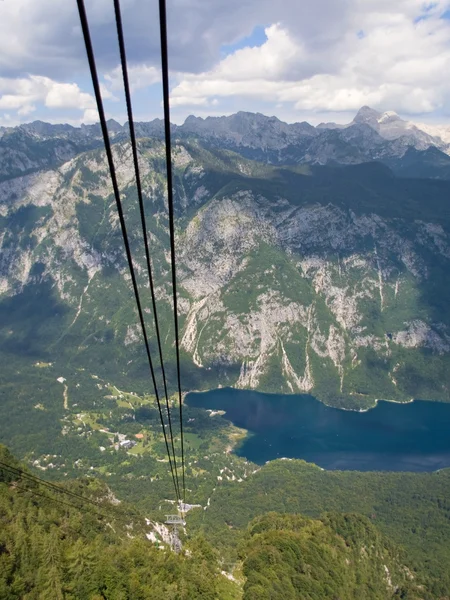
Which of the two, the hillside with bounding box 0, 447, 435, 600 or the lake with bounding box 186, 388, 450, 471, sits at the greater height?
the hillside with bounding box 0, 447, 435, 600

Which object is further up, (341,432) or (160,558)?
(160,558)

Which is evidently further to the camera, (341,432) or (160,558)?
(341,432)

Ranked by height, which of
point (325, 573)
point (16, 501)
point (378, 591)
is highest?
point (16, 501)

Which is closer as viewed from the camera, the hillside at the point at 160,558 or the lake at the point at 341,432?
the hillside at the point at 160,558

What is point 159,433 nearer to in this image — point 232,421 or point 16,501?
point 232,421

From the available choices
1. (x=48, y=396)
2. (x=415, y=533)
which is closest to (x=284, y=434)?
(x=415, y=533)

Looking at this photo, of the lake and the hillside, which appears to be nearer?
the hillside

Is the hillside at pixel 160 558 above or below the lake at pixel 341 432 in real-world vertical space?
above

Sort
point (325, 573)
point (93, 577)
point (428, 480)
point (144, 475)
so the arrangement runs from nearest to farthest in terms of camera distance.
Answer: point (93, 577), point (325, 573), point (428, 480), point (144, 475)
